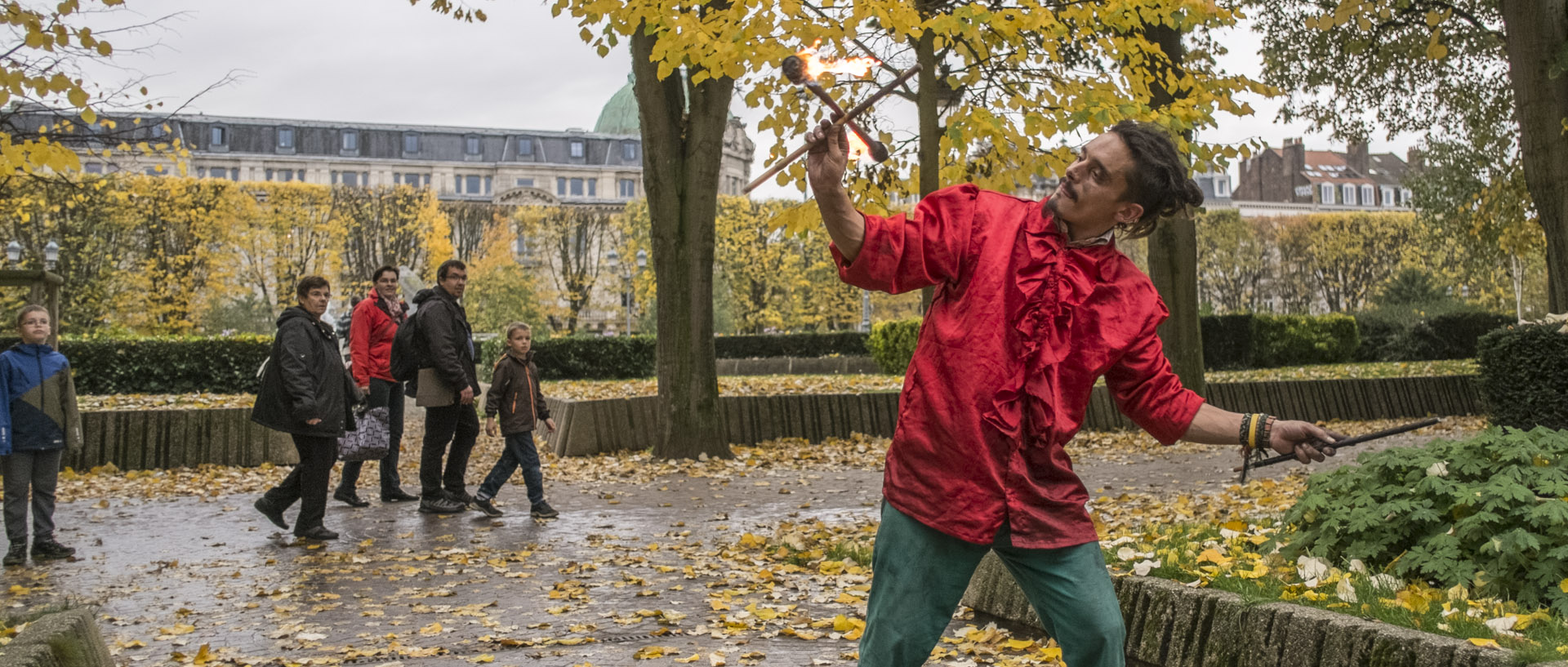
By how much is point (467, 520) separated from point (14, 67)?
12.6 feet

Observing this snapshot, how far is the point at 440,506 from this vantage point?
9211mm

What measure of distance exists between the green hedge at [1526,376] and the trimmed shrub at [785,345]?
26.7m

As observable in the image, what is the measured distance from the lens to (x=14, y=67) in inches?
278

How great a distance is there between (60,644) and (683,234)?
912cm


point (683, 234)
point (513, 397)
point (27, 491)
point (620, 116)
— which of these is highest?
point (620, 116)

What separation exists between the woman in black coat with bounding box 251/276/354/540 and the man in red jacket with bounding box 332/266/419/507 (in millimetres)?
1546

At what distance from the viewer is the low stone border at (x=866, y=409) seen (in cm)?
1374

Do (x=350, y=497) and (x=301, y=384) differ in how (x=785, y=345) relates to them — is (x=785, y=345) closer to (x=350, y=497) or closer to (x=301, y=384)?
(x=350, y=497)

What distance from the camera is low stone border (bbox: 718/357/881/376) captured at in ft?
107

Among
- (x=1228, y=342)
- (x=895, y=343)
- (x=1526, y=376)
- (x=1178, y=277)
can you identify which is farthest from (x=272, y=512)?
(x=1228, y=342)

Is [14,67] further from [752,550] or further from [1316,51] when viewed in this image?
[1316,51]

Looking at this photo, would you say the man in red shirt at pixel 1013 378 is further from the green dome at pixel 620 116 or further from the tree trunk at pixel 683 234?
the green dome at pixel 620 116

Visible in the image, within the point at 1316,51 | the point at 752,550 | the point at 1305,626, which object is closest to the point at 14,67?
the point at 752,550

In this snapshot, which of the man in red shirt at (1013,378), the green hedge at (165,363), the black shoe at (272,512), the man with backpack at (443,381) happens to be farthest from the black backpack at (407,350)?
the green hedge at (165,363)
